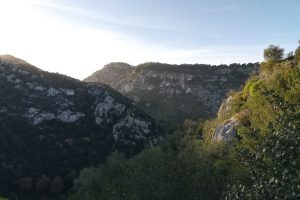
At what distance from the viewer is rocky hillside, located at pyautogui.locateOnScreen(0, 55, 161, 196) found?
366 feet

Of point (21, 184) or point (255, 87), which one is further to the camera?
point (21, 184)

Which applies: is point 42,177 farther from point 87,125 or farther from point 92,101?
point 92,101

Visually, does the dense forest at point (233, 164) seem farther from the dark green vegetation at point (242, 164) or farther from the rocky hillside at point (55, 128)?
the rocky hillside at point (55, 128)

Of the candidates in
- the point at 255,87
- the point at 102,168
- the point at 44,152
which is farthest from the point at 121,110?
the point at 255,87

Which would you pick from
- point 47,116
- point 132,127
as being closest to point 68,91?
point 47,116

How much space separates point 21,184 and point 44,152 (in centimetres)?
1644

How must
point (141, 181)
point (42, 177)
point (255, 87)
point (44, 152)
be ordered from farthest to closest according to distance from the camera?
point (44, 152) < point (42, 177) < point (255, 87) < point (141, 181)

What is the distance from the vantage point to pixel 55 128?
133625 mm

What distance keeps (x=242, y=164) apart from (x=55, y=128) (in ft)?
352

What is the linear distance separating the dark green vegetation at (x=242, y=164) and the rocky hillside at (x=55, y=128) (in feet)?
57.0

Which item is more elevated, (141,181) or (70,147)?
(141,181)

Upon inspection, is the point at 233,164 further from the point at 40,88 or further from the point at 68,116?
the point at 40,88

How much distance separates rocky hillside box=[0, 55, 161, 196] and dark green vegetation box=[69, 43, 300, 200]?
57.0 ft

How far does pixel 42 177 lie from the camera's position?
11081 centimetres
